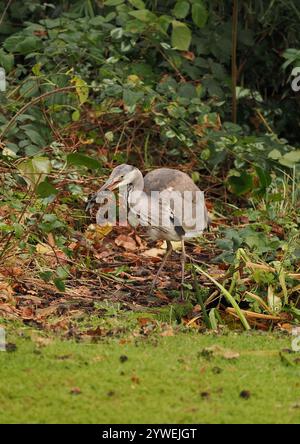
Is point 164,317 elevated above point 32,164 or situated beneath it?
situated beneath

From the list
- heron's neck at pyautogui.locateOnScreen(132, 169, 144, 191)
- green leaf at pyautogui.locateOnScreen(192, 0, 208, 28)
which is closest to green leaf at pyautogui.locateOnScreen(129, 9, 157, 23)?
green leaf at pyautogui.locateOnScreen(192, 0, 208, 28)

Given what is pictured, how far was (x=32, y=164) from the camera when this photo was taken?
6.43 m

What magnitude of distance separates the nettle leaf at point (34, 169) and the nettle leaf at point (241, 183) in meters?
2.07

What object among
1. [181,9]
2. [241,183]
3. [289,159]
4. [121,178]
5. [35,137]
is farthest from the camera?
[289,159]

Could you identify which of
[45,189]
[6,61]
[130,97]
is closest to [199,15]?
[130,97]

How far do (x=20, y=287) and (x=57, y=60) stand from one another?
10.1 feet

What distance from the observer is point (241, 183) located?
8367mm

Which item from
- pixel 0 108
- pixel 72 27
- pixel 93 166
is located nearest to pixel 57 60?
pixel 72 27

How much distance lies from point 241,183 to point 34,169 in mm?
2378

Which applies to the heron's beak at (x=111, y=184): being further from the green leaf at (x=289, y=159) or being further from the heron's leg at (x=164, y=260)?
the green leaf at (x=289, y=159)

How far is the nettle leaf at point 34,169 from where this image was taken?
6.16 metres

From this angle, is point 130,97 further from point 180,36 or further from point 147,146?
point 147,146

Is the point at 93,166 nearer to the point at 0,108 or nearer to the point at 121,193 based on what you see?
the point at 121,193

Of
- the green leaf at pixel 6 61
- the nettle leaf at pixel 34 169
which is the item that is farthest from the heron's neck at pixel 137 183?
the green leaf at pixel 6 61
